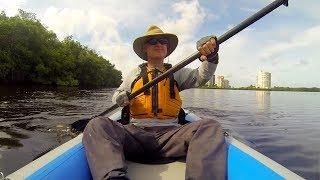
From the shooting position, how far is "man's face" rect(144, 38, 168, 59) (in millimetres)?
4125

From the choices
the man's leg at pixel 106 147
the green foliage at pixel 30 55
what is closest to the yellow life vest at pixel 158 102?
the man's leg at pixel 106 147

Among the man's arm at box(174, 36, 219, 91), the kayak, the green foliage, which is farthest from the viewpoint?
the green foliage

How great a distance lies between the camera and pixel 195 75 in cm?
412

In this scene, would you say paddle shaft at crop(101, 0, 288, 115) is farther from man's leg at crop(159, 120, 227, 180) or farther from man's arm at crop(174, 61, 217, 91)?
man's leg at crop(159, 120, 227, 180)

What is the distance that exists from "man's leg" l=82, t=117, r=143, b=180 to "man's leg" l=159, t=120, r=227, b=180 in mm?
410

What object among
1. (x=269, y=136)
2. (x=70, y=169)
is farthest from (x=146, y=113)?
(x=269, y=136)

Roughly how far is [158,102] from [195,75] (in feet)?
1.91

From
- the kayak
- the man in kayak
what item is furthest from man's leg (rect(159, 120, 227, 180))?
the kayak

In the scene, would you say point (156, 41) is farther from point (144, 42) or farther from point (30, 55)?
point (30, 55)

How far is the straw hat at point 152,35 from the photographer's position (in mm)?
4086

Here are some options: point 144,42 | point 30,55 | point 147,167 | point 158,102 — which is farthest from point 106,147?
point 30,55

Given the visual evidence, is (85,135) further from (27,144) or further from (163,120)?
(27,144)

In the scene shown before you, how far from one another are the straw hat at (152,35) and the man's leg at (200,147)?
3.99ft

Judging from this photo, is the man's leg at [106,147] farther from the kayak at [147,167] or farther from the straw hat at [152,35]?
the straw hat at [152,35]
